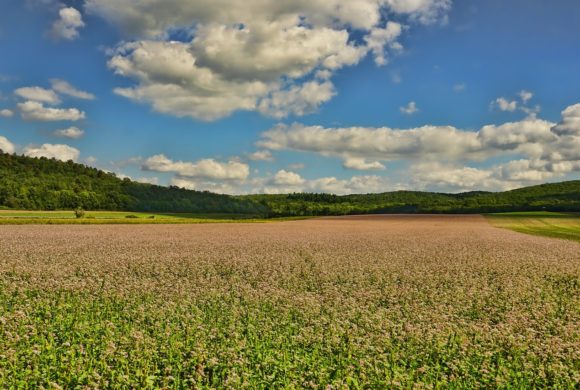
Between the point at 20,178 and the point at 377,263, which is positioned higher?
the point at 20,178

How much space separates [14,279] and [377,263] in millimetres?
14117

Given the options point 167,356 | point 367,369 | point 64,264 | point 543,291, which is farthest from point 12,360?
point 543,291

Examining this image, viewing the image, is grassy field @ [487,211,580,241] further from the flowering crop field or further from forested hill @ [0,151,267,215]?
forested hill @ [0,151,267,215]

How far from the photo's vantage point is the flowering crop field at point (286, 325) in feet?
23.0

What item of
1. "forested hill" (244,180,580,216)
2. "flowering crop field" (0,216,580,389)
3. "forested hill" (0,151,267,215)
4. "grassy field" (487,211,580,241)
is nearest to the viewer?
"flowering crop field" (0,216,580,389)

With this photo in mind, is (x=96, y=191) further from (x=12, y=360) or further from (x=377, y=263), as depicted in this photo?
(x=12, y=360)

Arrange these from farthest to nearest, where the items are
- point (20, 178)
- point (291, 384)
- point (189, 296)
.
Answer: point (20, 178)
point (189, 296)
point (291, 384)

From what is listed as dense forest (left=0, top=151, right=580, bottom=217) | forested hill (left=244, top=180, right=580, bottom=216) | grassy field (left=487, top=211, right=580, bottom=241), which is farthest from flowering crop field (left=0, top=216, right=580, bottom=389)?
forested hill (left=244, top=180, right=580, bottom=216)

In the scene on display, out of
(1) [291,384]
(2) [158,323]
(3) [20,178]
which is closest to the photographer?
(1) [291,384]

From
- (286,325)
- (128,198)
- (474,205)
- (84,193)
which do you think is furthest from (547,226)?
(84,193)

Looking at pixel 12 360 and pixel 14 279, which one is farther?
pixel 14 279

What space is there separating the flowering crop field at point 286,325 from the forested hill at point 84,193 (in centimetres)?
8881

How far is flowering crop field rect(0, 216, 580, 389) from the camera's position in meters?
7.02

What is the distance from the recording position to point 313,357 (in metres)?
7.54
